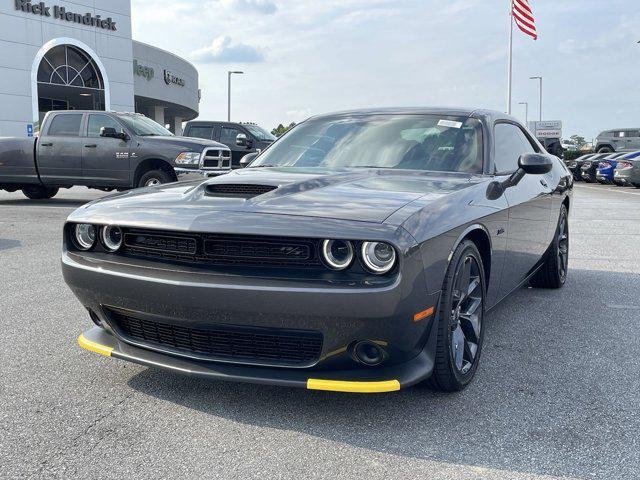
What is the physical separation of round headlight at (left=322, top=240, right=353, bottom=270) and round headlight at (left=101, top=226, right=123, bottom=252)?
3.37 ft

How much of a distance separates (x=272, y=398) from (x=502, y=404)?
1.07 meters

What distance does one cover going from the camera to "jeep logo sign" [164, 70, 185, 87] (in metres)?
49.0

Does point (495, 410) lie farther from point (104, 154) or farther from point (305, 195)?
point (104, 154)

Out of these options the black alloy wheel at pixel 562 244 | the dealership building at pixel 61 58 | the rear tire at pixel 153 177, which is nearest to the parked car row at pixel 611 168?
the rear tire at pixel 153 177

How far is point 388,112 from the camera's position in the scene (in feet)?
15.2

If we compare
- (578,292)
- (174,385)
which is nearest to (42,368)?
(174,385)

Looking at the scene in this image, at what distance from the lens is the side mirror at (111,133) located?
12.3m

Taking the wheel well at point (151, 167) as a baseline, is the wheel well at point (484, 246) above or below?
below

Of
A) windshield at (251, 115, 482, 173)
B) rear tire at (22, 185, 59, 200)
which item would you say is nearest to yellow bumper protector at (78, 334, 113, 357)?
windshield at (251, 115, 482, 173)

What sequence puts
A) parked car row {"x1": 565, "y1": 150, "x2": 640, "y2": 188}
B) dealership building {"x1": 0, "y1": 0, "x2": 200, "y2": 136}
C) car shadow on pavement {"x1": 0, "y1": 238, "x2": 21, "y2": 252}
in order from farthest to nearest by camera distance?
dealership building {"x1": 0, "y1": 0, "x2": 200, "y2": 136}
parked car row {"x1": 565, "y1": 150, "x2": 640, "y2": 188}
car shadow on pavement {"x1": 0, "y1": 238, "x2": 21, "y2": 252}

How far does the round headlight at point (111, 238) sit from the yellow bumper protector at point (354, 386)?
3.76ft

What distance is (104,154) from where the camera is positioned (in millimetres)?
12555

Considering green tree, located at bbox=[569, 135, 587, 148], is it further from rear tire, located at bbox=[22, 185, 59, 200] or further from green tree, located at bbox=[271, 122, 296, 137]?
rear tire, located at bbox=[22, 185, 59, 200]

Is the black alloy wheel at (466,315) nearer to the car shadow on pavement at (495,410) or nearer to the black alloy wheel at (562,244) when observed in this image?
the car shadow on pavement at (495,410)
